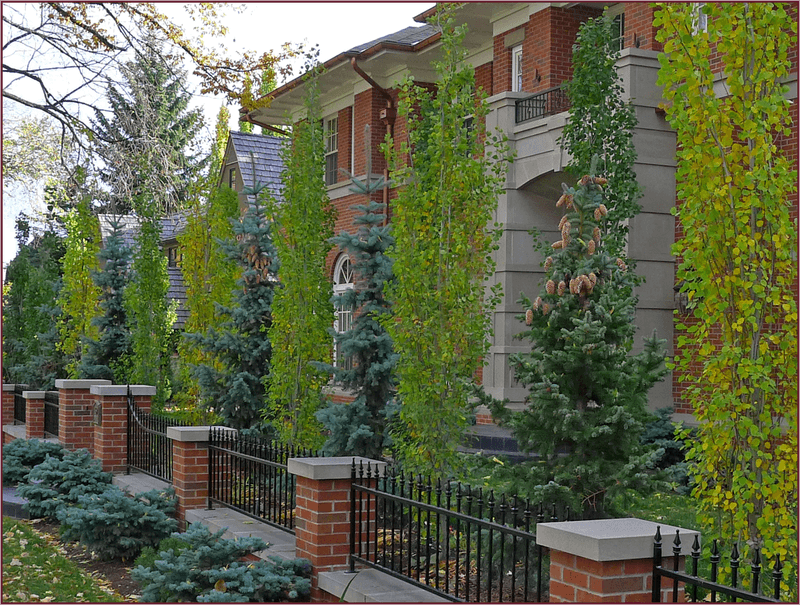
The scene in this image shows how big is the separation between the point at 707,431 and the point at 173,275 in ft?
106

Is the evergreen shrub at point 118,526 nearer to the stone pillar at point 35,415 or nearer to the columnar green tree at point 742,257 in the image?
the columnar green tree at point 742,257

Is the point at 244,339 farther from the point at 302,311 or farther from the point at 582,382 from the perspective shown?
the point at 582,382

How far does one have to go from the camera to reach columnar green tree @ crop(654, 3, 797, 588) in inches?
211

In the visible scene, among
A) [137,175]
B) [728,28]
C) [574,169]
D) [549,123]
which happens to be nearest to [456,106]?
[728,28]

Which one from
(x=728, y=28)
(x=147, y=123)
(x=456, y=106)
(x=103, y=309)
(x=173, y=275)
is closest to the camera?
(x=728, y=28)

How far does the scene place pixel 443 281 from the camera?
7.76 metres

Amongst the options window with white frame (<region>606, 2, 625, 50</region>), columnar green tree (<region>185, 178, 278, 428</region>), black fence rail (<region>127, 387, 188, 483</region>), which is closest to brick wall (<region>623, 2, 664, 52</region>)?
window with white frame (<region>606, 2, 625, 50</region>)

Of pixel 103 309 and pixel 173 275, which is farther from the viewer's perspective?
pixel 173 275

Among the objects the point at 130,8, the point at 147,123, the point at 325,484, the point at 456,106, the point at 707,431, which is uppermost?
the point at 130,8

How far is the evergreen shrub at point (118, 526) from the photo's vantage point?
8406mm

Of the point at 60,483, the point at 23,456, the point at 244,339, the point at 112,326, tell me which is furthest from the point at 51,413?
the point at 60,483

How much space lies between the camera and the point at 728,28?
18.0ft

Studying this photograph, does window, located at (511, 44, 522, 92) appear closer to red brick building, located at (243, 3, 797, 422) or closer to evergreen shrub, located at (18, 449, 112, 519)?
red brick building, located at (243, 3, 797, 422)

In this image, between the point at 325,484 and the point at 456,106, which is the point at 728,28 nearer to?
the point at 456,106
